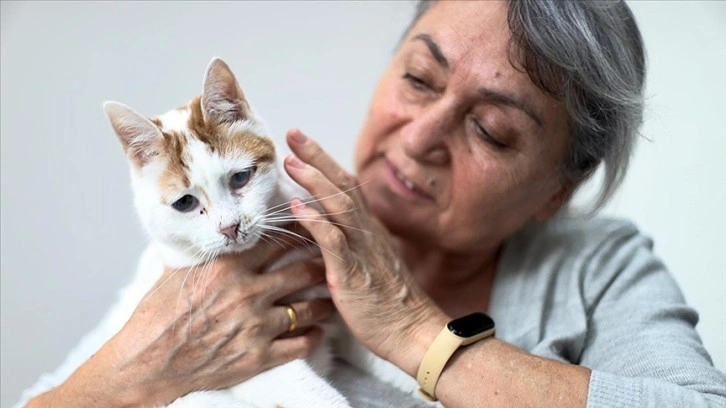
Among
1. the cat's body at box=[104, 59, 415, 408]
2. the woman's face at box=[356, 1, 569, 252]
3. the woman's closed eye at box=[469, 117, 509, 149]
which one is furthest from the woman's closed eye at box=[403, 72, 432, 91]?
the cat's body at box=[104, 59, 415, 408]

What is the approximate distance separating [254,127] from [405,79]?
37cm

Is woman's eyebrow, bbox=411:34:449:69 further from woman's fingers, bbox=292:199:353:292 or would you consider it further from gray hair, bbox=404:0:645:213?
woman's fingers, bbox=292:199:353:292

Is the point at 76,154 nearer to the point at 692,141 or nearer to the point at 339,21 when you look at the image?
the point at 339,21

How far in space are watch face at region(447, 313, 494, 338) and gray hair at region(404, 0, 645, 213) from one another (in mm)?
457

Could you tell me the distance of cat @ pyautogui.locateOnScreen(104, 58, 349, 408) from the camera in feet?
3.04

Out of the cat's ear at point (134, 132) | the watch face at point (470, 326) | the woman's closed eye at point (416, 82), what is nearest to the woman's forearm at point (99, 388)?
the cat's ear at point (134, 132)

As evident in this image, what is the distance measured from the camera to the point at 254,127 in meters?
1.04

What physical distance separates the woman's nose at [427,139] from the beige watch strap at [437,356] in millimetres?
368

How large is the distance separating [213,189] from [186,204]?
0.19ft

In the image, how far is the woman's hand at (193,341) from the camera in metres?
0.96

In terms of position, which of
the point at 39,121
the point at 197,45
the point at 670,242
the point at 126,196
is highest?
the point at 197,45

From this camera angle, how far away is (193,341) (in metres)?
0.97

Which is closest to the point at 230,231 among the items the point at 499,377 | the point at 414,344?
the point at 414,344

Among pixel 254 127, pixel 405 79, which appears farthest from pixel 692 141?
pixel 254 127
